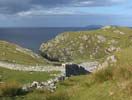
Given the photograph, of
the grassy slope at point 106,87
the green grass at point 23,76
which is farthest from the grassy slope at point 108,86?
the green grass at point 23,76

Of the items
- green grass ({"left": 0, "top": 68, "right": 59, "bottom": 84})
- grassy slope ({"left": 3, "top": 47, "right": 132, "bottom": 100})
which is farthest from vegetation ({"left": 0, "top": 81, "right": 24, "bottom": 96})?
green grass ({"left": 0, "top": 68, "right": 59, "bottom": 84})

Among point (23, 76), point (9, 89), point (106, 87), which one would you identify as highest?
point (106, 87)

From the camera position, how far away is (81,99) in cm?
2248

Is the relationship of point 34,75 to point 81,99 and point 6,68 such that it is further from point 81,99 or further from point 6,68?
point 81,99

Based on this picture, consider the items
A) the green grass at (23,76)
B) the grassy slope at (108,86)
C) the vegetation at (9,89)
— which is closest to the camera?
the grassy slope at (108,86)

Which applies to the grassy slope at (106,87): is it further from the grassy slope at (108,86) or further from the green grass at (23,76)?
the green grass at (23,76)

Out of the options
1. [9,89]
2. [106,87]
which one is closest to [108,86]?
[106,87]

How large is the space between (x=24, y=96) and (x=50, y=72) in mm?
33255

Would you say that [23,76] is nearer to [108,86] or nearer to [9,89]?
[9,89]

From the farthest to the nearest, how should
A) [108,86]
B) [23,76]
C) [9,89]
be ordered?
[23,76], [9,89], [108,86]

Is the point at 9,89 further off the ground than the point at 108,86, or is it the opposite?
the point at 108,86

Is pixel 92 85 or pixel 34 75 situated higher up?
pixel 92 85

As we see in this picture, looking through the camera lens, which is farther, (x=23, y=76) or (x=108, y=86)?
(x=23, y=76)

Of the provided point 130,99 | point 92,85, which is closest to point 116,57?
point 92,85
